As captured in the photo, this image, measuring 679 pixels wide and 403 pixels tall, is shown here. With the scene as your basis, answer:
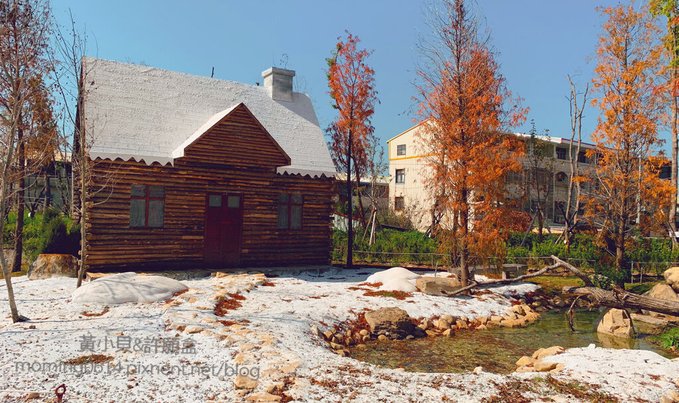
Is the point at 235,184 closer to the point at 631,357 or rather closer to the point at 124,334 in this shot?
the point at 124,334

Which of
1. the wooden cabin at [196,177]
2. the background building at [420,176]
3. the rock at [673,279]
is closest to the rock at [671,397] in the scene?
the rock at [673,279]

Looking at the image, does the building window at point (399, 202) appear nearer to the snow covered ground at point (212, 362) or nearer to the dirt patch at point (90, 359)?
the snow covered ground at point (212, 362)

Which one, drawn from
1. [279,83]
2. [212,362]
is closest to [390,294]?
[212,362]

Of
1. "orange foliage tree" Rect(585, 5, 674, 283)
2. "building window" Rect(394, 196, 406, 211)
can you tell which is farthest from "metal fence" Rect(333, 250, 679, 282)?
"building window" Rect(394, 196, 406, 211)

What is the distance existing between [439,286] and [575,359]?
6.52 m

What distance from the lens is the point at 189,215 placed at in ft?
55.2

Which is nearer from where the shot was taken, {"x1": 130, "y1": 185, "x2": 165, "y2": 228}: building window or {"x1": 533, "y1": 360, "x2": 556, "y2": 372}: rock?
{"x1": 533, "y1": 360, "x2": 556, "y2": 372}: rock

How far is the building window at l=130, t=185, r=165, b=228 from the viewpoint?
52.3 feet

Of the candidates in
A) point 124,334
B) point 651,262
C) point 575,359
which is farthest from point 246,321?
point 651,262

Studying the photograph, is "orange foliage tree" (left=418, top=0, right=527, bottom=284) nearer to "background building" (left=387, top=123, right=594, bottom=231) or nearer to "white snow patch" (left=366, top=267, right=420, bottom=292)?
"white snow patch" (left=366, top=267, right=420, bottom=292)

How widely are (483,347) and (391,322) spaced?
85.6 inches

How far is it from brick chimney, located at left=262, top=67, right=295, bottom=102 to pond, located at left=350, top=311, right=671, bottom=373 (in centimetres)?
1325

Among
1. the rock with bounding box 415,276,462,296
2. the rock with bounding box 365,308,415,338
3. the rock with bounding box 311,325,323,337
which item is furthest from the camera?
the rock with bounding box 415,276,462,296

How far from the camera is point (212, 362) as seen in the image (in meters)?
7.68
